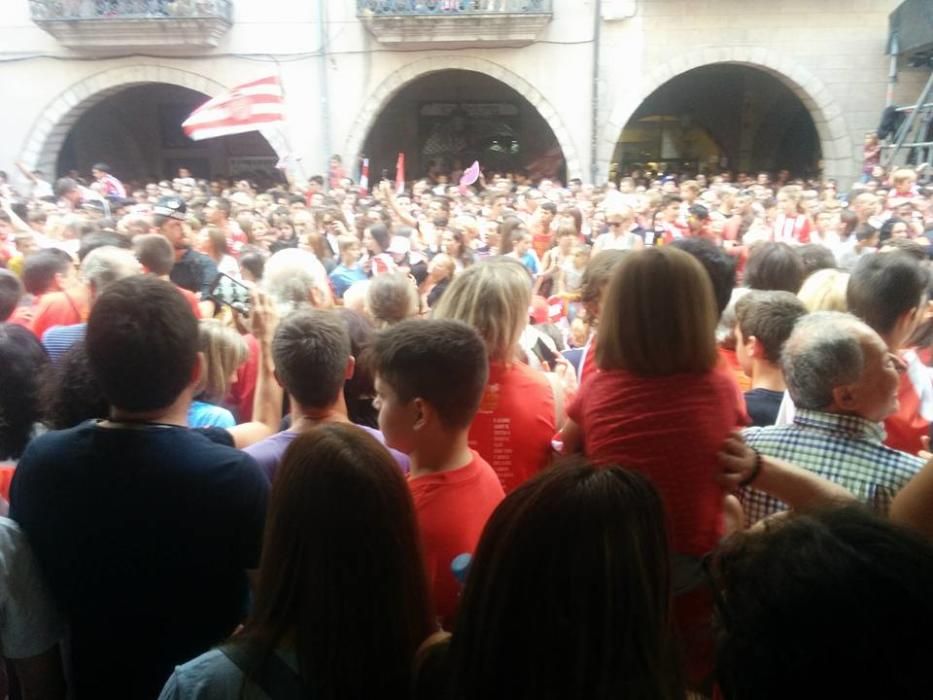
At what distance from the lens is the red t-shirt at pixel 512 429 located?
2002 millimetres

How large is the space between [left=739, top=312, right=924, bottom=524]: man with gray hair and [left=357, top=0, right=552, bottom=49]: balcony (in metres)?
11.7

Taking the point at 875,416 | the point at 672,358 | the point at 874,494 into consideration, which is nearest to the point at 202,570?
the point at 672,358

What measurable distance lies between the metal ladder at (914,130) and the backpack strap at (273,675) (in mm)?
12190

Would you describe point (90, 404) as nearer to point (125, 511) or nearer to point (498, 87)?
point (125, 511)

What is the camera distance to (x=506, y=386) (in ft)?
6.72

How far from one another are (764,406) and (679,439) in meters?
0.86

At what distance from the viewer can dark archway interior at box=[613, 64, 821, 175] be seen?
51.7ft

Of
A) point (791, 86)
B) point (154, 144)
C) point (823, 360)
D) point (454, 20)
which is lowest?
point (823, 360)

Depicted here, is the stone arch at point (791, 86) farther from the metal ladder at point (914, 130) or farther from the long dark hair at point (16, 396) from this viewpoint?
the long dark hair at point (16, 396)

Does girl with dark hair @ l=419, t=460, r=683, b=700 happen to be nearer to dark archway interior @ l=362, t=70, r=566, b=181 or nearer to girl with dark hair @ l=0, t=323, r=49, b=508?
girl with dark hair @ l=0, t=323, r=49, b=508

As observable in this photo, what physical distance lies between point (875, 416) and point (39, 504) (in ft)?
6.38

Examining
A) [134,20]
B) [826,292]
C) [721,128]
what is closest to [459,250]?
[826,292]

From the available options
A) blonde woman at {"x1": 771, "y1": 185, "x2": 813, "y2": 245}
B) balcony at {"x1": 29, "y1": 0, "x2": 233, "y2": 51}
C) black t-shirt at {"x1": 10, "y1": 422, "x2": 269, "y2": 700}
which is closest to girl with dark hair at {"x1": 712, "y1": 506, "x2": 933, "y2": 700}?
black t-shirt at {"x1": 10, "y1": 422, "x2": 269, "y2": 700}

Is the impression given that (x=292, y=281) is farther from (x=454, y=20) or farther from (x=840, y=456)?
(x=454, y=20)
